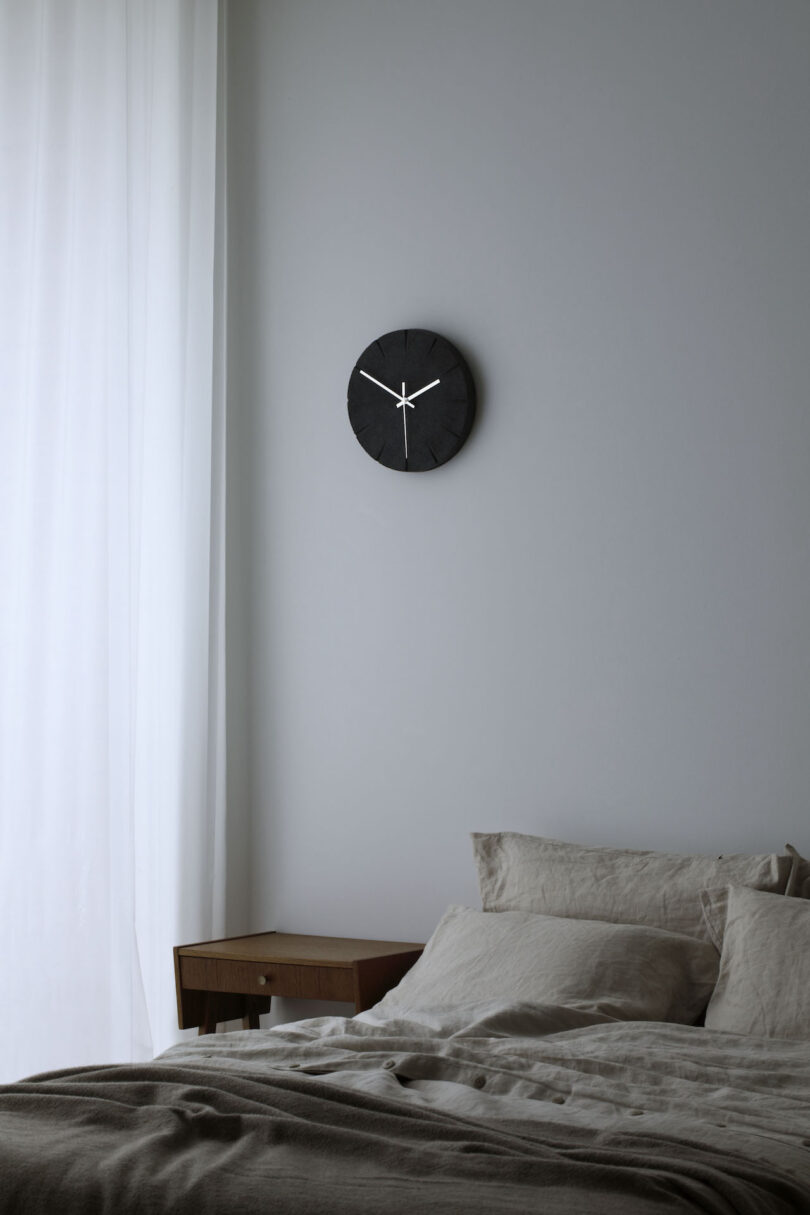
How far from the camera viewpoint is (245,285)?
384cm

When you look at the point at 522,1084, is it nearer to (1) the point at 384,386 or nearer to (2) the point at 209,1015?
(2) the point at 209,1015

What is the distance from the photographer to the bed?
1.46m

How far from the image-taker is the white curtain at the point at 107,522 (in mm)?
3078

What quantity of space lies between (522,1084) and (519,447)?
5.92 ft

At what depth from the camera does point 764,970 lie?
2365mm

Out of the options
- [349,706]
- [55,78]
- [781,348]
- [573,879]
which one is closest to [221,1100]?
[573,879]

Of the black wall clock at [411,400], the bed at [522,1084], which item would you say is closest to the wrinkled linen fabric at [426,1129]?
the bed at [522,1084]

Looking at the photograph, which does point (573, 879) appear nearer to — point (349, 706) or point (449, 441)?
point (349, 706)

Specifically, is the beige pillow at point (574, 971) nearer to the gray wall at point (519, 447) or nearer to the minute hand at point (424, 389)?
the gray wall at point (519, 447)

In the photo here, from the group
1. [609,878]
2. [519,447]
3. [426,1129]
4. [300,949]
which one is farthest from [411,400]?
[426,1129]

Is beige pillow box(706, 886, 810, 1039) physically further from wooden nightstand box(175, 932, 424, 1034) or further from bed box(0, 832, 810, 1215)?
wooden nightstand box(175, 932, 424, 1034)

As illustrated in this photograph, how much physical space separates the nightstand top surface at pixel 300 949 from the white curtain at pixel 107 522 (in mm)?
190


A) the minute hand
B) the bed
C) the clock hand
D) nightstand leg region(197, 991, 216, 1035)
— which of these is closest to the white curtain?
nightstand leg region(197, 991, 216, 1035)

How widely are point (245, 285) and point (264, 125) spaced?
50 centimetres
